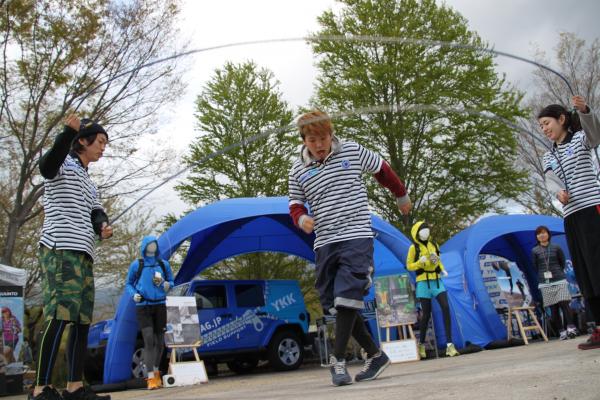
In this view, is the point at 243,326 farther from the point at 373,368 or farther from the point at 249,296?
the point at 373,368

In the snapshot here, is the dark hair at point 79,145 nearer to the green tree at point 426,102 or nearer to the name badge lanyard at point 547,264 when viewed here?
the name badge lanyard at point 547,264

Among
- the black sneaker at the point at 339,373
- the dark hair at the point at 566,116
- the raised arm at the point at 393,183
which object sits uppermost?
the dark hair at the point at 566,116

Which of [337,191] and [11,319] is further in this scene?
[11,319]

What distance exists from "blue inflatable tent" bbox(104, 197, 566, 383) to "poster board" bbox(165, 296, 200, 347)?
80 centimetres

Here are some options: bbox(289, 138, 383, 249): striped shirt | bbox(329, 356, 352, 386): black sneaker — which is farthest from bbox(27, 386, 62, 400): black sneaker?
bbox(289, 138, 383, 249): striped shirt

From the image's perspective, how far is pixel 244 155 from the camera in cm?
2102

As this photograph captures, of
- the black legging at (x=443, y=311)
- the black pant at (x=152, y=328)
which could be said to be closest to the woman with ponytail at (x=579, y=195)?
the black legging at (x=443, y=311)

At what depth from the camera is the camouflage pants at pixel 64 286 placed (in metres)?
4.32

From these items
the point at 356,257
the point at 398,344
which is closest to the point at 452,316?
the point at 398,344

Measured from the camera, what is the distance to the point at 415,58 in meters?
19.7

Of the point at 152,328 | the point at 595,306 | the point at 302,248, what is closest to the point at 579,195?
the point at 595,306

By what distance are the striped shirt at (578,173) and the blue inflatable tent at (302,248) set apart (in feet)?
17.4

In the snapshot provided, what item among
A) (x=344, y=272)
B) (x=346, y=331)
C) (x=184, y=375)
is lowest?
(x=184, y=375)

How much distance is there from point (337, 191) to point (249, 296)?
7.06 meters
